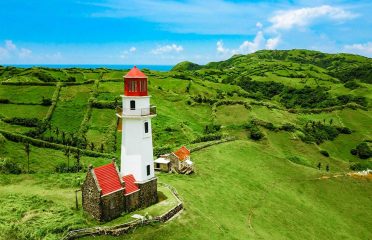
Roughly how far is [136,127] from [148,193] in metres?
7.08

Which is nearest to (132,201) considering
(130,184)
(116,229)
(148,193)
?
(130,184)

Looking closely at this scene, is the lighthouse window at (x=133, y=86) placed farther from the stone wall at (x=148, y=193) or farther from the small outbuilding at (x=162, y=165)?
the small outbuilding at (x=162, y=165)

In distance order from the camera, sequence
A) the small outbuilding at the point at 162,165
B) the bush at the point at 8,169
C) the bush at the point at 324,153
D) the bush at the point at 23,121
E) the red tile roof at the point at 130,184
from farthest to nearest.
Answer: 1. the bush at the point at 324,153
2. the bush at the point at 23,121
3. the small outbuilding at the point at 162,165
4. the bush at the point at 8,169
5. the red tile roof at the point at 130,184

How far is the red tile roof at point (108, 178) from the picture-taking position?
3384 centimetres

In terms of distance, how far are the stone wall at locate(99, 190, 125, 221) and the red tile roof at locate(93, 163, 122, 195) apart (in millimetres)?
513

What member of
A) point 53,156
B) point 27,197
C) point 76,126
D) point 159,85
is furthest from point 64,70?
point 27,197

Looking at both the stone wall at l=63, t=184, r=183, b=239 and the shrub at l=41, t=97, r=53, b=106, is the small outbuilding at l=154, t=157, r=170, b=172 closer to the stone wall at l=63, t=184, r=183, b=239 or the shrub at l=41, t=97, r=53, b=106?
the stone wall at l=63, t=184, r=183, b=239

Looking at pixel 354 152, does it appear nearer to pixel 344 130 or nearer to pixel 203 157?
pixel 344 130

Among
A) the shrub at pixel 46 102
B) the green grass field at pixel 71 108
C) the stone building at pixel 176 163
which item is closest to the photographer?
the stone building at pixel 176 163

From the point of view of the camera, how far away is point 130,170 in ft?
126

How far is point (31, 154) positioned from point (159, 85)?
77288 mm

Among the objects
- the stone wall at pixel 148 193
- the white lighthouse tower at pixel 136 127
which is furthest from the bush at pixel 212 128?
the white lighthouse tower at pixel 136 127

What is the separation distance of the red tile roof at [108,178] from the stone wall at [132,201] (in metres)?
1.63

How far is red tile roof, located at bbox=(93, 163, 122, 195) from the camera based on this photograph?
33.8 meters
